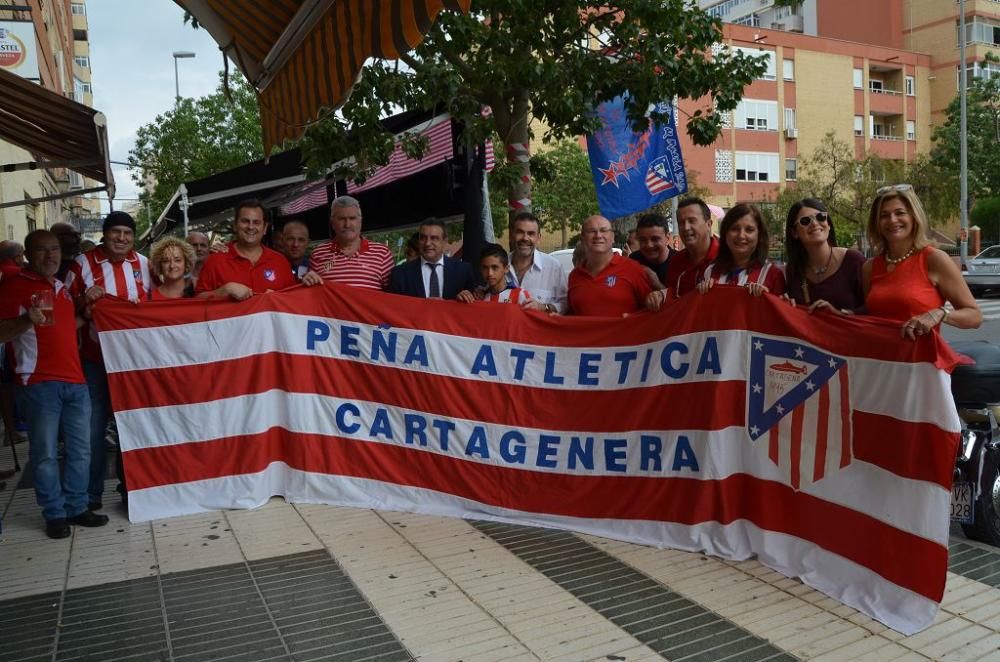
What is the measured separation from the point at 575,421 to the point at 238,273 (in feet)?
8.73

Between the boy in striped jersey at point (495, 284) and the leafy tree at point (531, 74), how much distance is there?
2441mm

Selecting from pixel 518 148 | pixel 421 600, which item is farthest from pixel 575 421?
pixel 518 148

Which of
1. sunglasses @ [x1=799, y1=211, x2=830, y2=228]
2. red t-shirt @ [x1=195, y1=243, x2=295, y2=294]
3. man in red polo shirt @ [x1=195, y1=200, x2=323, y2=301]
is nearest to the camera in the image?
sunglasses @ [x1=799, y1=211, x2=830, y2=228]

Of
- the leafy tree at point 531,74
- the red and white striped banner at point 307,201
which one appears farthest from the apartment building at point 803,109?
the leafy tree at point 531,74

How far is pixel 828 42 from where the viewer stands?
5662 centimetres

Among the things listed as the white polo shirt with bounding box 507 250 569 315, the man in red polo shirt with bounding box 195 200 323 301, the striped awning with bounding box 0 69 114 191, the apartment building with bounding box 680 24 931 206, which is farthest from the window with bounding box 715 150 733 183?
the man in red polo shirt with bounding box 195 200 323 301

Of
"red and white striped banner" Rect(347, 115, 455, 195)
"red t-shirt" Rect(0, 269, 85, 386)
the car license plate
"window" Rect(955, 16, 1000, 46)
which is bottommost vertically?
the car license plate

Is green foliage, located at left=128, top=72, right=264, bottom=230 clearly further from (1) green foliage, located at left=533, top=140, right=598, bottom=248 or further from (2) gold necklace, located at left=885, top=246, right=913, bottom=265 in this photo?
(2) gold necklace, located at left=885, top=246, right=913, bottom=265

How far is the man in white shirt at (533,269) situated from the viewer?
5984mm

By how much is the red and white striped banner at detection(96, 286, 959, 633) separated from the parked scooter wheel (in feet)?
3.55

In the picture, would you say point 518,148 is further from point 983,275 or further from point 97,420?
point 983,275

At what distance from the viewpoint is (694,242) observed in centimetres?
551

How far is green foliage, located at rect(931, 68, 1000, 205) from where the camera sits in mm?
39531

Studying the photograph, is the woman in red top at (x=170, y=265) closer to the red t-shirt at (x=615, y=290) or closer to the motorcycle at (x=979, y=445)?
the red t-shirt at (x=615, y=290)
